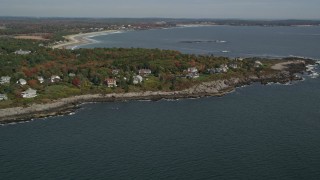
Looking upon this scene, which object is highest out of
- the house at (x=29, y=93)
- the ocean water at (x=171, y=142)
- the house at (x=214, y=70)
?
the house at (x=214, y=70)

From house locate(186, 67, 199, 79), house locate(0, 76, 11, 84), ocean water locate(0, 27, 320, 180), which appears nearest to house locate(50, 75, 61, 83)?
house locate(0, 76, 11, 84)

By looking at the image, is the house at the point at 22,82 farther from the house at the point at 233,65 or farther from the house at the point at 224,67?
the house at the point at 233,65

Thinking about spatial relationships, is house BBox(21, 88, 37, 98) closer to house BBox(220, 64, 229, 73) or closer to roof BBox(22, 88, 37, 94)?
roof BBox(22, 88, 37, 94)

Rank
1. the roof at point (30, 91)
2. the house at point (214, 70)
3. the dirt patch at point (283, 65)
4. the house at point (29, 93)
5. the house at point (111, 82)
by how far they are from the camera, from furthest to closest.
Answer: the dirt patch at point (283, 65), the house at point (214, 70), the house at point (111, 82), the roof at point (30, 91), the house at point (29, 93)

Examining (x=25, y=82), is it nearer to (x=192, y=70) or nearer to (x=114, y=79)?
(x=114, y=79)

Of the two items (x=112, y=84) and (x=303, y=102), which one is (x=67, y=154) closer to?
(x=112, y=84)

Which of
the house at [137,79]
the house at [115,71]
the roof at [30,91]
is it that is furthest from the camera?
the house at [115,71]

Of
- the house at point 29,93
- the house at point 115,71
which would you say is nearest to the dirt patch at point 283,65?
the house at point 115,71

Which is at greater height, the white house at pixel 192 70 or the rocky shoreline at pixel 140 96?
the white house at pixel 192 70
